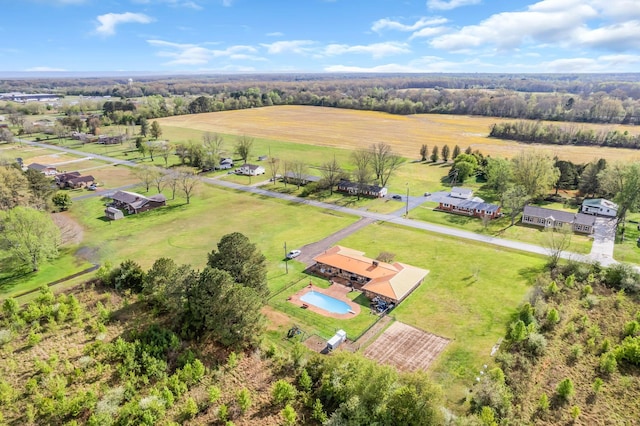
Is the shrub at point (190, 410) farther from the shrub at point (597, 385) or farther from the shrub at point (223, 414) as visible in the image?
the shrub at point (597, 385)

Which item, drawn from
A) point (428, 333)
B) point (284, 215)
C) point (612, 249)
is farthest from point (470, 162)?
point (428, 333)

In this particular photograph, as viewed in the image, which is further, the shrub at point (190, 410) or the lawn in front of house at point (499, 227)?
the lawn in front of house at point (499, 227)

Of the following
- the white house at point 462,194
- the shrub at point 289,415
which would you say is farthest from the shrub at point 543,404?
the white house at point 462,194

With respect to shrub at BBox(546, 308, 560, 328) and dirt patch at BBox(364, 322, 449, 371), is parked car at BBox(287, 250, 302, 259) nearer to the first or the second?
dirt patch at BBox(364, 322, 449, 371)

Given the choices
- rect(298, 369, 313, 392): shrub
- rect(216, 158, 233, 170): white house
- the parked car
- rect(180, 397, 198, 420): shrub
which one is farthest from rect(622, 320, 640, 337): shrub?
rect(216, 158, 233, 170): white house

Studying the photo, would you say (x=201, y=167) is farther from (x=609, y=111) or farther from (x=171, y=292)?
(x=609, y=111)

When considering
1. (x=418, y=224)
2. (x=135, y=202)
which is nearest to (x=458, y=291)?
(x=418, y=224)
